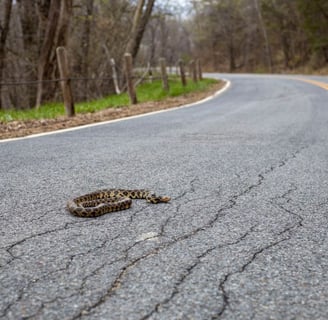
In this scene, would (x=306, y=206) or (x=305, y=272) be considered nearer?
(x=305, y=272)

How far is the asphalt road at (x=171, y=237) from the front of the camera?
2.00m

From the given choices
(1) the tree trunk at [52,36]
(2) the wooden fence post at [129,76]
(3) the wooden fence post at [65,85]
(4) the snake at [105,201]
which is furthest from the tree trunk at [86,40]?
(4) the snake at [105,201]

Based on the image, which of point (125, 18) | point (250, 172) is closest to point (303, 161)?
point (250, 172)

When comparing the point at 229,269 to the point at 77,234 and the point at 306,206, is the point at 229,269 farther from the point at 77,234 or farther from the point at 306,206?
the point at 306,206

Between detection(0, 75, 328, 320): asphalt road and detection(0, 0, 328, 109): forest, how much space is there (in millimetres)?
5735

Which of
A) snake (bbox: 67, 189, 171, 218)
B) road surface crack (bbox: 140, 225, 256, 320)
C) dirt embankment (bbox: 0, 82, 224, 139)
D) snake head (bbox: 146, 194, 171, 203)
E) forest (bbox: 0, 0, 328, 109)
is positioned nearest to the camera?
road surface crack (bbox: 140, 225, 256, 320)

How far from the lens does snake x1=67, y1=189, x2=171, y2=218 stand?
10.7 ft

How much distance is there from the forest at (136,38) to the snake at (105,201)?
21.7ft

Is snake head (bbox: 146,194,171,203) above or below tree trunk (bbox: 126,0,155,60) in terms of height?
below

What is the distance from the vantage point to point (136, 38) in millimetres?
21438

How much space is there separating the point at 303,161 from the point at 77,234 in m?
2.98

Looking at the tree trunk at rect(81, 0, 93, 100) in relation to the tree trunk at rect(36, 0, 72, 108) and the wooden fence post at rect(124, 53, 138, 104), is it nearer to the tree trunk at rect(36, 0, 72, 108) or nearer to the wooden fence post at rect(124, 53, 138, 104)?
the tree trunk at rect(36, 0, 72, 108)

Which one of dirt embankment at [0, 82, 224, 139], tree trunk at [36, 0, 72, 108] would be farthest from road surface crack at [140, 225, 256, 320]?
tree trunk at [36, 0, 72, 108]

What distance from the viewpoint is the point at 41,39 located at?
16.3m
